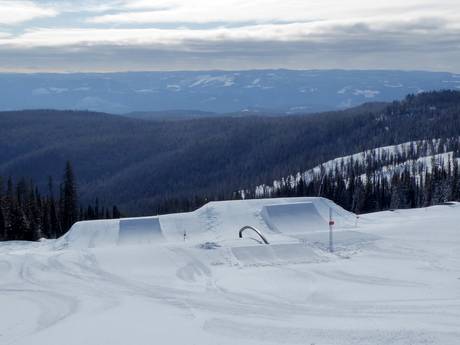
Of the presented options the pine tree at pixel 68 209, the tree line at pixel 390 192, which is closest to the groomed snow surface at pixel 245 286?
the pine tree at pixel 68 209

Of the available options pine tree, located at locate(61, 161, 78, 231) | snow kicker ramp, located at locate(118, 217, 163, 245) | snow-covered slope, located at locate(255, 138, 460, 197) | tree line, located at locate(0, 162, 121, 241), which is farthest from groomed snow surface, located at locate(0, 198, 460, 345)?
snow-covered slope, located at locate(255, 138, 460, 197)

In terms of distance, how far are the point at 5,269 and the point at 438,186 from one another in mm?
61429

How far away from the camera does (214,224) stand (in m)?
41.7

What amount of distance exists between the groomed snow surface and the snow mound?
179 millimetres

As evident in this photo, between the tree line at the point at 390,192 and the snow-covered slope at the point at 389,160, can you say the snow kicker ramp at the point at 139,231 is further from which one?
the snow-covered slope at the point at 389,160

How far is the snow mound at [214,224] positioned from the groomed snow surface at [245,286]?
179mm

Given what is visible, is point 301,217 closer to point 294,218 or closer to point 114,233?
point 294,218

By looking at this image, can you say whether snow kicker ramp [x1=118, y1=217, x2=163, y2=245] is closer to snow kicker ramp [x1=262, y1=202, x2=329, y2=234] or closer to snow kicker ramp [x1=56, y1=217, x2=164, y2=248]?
snow kicker ramp [x1=56, y1=217, x2=164, y2=248]

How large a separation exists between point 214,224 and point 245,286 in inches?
690

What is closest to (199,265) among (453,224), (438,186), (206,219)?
(206,219)

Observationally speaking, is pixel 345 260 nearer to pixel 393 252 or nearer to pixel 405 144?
pixel 393 252

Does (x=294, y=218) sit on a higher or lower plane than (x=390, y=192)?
higher

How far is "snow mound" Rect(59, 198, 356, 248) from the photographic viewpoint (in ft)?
129

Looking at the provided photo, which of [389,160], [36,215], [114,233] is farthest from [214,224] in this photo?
[389,160]
